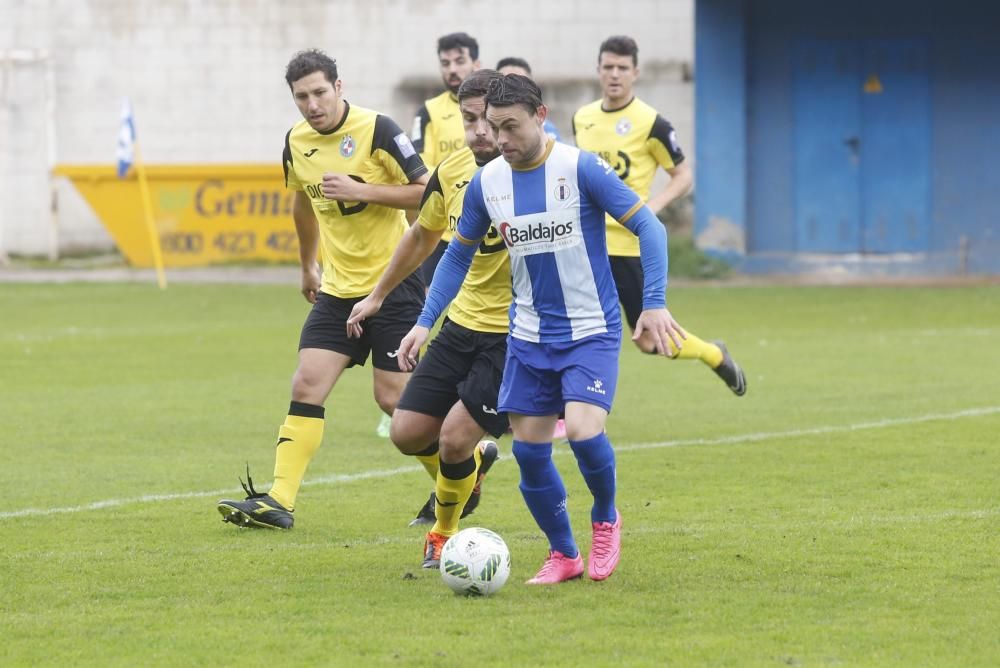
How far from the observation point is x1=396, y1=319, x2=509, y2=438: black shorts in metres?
6.36

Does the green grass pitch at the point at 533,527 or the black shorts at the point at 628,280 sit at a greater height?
the black shorts at the point at 628,280

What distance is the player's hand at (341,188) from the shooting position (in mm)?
7082

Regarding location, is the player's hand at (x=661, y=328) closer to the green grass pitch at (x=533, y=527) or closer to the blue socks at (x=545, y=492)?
the blue socks at (x=545, y=492)

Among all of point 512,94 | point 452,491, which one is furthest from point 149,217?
point 512,94

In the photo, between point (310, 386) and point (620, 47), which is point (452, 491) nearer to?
point (310, 386)

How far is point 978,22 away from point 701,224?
173 inches

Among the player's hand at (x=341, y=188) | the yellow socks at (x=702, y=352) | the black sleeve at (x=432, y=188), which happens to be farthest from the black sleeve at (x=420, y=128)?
the black sleeve at (x=432, y=188)

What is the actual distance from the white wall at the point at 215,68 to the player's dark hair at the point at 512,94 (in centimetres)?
1743

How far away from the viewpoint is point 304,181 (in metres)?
7.44

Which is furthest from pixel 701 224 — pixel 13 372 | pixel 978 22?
pixel 13 372

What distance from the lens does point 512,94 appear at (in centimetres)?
555

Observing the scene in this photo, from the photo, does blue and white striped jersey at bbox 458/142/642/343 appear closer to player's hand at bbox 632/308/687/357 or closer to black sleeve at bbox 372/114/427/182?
player's hand at bbox 632/308/687/357

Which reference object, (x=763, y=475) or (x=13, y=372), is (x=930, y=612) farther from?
(x=13, y=372)

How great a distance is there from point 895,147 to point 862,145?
441 mm
